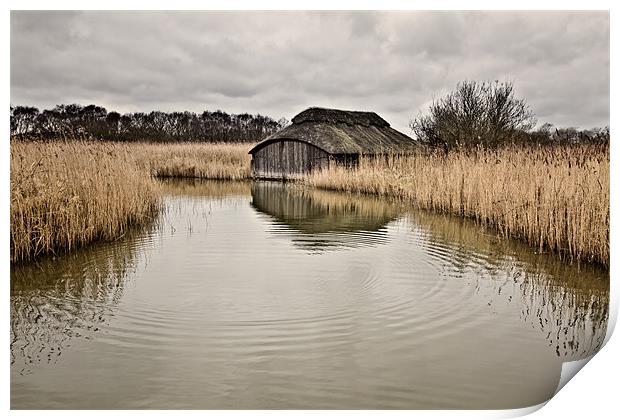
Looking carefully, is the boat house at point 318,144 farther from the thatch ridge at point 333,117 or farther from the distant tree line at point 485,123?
the distant tree line at point 485,123

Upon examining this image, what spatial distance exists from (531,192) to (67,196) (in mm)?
4864

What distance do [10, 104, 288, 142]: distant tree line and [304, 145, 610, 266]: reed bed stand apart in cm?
384

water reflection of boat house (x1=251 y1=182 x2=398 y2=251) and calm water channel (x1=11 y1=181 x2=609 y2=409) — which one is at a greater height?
water reflection of boat house (x1=251 y1=182 x2=398 y2=251)

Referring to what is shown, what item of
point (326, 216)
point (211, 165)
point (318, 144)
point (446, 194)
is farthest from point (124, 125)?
point (211, 165)

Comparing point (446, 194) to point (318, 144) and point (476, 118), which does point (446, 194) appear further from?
point (318, 144)

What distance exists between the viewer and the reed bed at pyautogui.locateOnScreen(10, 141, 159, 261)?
427 centimetres

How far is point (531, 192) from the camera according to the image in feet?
18.6

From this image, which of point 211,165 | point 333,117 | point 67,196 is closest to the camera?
point 67,196

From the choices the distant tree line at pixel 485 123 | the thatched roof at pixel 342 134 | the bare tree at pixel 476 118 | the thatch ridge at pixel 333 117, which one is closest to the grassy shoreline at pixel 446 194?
the distant tree line at pixel 485 123

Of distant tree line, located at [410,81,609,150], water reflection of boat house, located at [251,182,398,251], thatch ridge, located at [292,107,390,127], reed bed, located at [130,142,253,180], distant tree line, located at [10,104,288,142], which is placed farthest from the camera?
thatch ridge, located at [292,107,390,127]

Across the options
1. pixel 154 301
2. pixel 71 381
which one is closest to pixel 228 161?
pixel 154 301

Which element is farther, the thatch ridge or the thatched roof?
the thatch ridge

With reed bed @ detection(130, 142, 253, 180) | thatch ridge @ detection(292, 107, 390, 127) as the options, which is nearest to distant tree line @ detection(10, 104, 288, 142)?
reed bed @ detection(130, 142, 253, 180)

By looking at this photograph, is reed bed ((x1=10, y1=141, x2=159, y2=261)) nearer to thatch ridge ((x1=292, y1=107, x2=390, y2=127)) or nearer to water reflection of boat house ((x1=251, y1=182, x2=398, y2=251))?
water reflection of boat house ((x1=251, y1=182, x2=398, y2=251))
